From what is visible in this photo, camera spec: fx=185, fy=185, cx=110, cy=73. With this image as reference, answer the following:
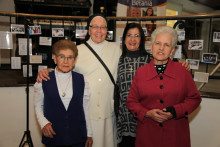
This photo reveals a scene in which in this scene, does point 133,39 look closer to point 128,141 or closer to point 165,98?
point 165,98

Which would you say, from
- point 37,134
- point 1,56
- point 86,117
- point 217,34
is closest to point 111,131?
point 86,117

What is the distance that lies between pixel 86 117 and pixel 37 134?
147cm

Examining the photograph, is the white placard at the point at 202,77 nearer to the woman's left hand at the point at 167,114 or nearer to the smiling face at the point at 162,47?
the smiling face at the point at 162,47

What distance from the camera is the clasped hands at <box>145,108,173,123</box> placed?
149 centimetres

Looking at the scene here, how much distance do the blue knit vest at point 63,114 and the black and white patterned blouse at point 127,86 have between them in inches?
16.6

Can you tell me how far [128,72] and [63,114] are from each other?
75 cm

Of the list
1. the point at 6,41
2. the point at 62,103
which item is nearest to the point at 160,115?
the point at 62,103

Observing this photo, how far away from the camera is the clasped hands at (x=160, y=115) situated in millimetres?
1493

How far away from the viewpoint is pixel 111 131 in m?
2.04

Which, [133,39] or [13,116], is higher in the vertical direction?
[133,39]

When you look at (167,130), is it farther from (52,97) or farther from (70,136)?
(52,97)

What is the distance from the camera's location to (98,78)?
1939 millimetres

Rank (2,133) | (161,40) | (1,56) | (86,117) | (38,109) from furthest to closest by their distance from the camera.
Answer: (1,56), (2,133), (86,117), (38,109), (161,40)

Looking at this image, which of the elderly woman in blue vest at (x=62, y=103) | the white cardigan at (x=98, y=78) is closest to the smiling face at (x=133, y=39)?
the white cardigan at (x=98, y=78)
